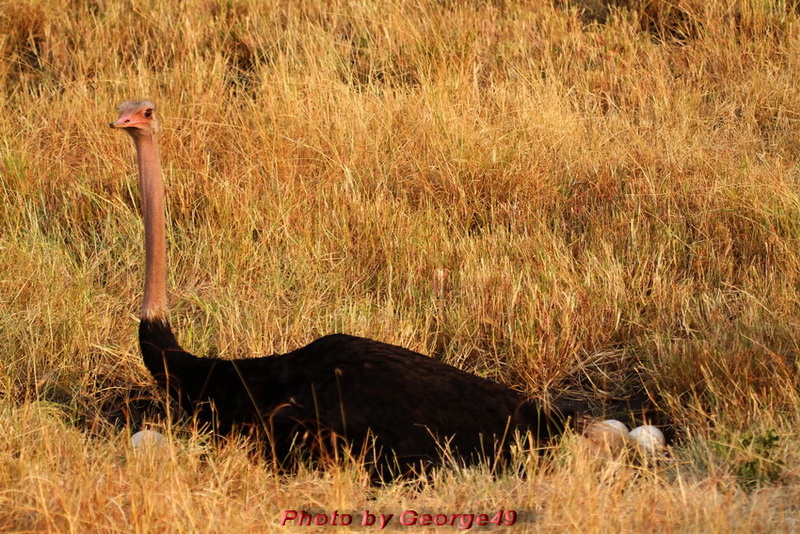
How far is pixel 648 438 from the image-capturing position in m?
3.69

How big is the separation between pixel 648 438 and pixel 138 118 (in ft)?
6.30

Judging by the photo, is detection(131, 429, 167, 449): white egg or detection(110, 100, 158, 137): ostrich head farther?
detection(110, 100, 158, 137): ostrich head

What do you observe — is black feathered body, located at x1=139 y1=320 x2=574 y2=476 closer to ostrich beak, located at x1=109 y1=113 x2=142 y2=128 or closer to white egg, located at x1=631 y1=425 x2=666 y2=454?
white egg, located at x1=631 y1=425 x2=666 y2=454

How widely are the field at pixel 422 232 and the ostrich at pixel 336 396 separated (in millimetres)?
118

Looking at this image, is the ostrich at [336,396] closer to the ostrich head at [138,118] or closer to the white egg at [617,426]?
the ostrich head at [138,118]

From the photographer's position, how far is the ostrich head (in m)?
3.85

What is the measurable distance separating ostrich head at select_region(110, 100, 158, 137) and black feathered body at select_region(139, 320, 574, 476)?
25.0 inches

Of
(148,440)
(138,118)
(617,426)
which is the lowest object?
(617,426)

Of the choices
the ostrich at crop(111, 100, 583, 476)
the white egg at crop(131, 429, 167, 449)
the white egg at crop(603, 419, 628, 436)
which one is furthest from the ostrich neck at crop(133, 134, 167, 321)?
the white egg at crop(603, 419, 628, 436)

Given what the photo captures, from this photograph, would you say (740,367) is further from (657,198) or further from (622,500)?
(657,198)

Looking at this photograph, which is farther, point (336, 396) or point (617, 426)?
point (617, 426)

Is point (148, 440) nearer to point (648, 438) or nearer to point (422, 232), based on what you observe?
point (648, 438)

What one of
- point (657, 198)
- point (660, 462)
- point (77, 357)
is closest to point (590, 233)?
point (657, 198)

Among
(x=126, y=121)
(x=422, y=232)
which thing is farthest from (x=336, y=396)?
(x=422, y=232)
